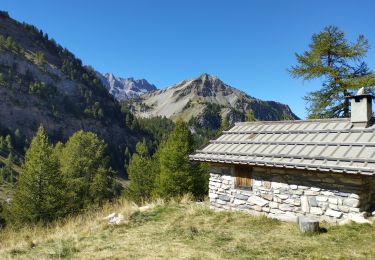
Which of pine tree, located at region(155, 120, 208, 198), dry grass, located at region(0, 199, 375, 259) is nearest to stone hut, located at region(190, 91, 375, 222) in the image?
Result: dry grass, located at region(0, 199, 375, 259)

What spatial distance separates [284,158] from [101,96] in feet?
569

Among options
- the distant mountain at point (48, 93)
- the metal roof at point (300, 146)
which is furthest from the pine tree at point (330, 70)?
the distant mountain at point (48, 93)

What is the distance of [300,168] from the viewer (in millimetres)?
11625

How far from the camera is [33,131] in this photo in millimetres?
126250

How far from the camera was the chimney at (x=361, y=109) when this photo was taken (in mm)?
12281

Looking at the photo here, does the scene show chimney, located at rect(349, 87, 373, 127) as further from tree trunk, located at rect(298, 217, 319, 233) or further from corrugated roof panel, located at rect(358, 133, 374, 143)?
tree trunk, located at rect(298, 217, 319, 233)

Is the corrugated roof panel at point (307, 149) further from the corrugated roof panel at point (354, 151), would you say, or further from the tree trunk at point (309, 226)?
the tree trunk at point (309, 226)

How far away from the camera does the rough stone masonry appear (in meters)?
10.9

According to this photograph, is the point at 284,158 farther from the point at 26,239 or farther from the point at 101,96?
the point at 101,96

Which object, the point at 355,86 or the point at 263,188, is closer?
the point at 263,188

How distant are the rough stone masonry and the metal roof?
52cm

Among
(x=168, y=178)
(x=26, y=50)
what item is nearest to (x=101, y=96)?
(x=26, y=50)

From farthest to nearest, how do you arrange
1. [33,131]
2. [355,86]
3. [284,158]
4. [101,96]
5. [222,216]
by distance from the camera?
[101,96] → [33,131] → [355,86] → [222,216] → [284,158]

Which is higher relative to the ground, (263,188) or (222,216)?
(263,188)
